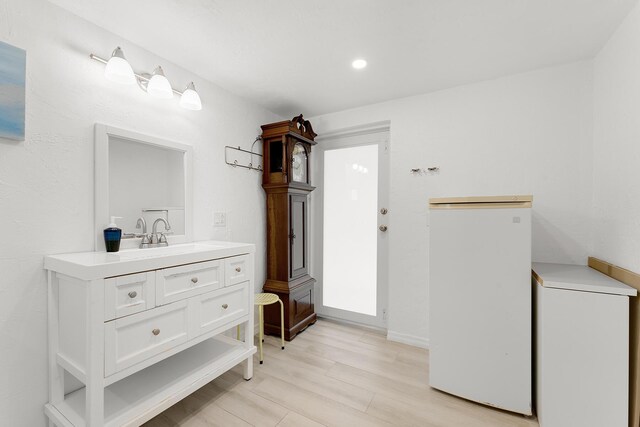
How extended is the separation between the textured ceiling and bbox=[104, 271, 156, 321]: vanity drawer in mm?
1390

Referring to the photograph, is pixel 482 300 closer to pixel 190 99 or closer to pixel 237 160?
pixel 237 160

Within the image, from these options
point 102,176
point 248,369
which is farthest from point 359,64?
point 248,369

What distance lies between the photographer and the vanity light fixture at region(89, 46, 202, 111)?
4.78 ft

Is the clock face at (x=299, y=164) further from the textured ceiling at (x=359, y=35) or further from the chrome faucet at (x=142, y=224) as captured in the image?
the chrome faucet at (x=142, y=224)

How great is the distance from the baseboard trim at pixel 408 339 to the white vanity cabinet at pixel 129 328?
5.12ft

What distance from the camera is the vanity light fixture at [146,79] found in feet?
4.78

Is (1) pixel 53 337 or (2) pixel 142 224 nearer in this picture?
(1) pixel 53 337

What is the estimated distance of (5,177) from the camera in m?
A: 1.22

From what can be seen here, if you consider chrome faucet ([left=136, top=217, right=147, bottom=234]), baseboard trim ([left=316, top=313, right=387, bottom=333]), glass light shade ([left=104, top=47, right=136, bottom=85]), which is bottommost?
baseboard trim ([left=316, top=313, right=387, bottom=333])

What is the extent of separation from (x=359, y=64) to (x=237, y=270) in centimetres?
175

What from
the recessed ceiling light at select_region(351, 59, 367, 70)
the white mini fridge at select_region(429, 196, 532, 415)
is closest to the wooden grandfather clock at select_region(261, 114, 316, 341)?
the recessed ceiling light at select_region(351, 59, 367, 70)

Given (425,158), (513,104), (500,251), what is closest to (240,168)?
(425,158)

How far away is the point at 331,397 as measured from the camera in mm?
1738

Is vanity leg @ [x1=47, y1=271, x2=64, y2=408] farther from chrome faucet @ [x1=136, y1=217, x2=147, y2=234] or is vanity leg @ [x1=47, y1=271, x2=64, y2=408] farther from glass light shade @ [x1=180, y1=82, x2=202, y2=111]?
glass light shade @ [x1=180, y1=82, x2=202, y2=111]
